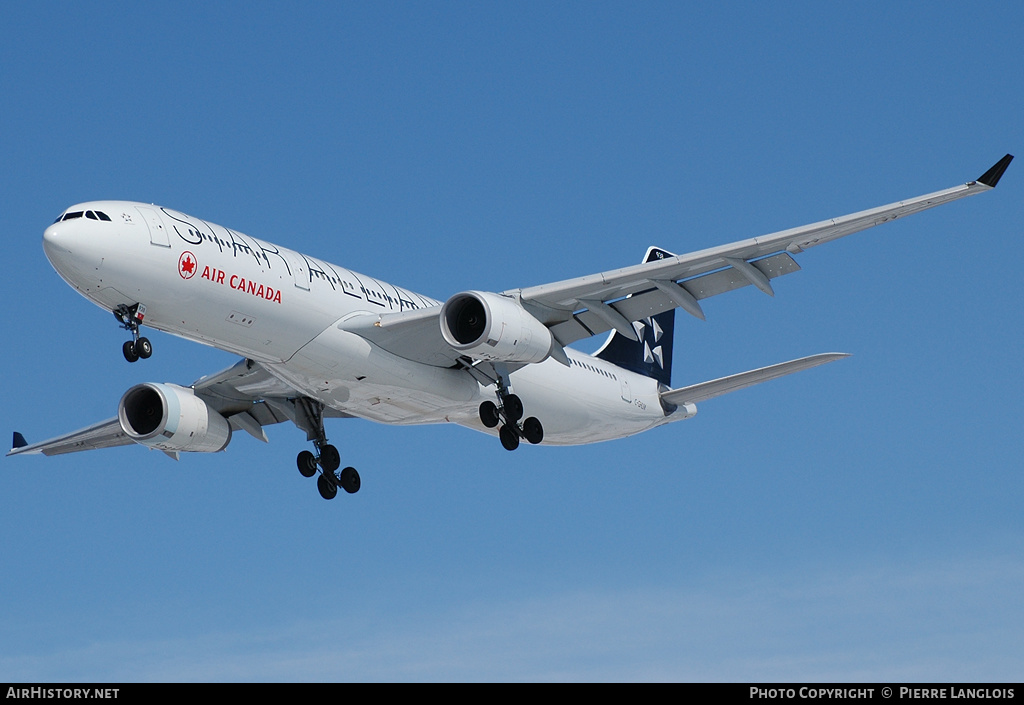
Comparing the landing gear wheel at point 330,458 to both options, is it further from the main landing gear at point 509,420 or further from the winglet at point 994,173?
the winglet at point 994,173

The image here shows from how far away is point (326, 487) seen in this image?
30797mm

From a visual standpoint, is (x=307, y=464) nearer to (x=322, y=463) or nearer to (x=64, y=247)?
(x=322, y=463)

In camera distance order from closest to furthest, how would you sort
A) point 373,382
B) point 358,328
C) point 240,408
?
point 358,328 → point 373,382 → point 240,408

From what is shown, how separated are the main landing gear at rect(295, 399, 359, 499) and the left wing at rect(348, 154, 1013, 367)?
4.54 meters

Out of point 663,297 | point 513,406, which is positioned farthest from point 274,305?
Result: point 663,297

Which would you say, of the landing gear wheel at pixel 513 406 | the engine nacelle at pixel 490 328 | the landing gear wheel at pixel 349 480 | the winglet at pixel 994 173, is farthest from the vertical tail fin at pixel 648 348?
the winglet at pixel 994 173

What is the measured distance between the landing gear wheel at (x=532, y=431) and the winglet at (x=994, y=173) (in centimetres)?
1093

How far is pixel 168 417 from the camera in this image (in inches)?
1158

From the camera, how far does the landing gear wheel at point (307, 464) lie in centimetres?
3088

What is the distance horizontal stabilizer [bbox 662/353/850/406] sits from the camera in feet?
91.8

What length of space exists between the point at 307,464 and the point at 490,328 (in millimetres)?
7699

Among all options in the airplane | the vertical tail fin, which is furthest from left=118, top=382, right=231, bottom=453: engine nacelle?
the vertical tail fin

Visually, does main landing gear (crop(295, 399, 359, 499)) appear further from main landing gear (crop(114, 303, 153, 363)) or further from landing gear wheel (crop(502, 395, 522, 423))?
main landing gear (crop(114, 303, 153, 363))
